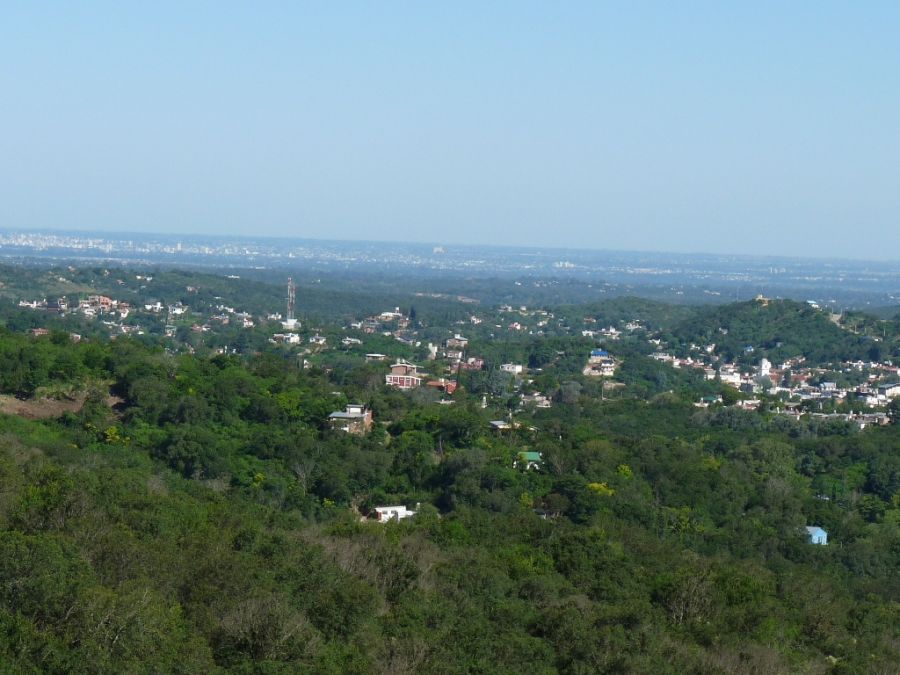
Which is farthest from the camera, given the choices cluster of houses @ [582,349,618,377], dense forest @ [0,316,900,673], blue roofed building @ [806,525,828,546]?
Answer: cluster of houses @ [582,349,618,377]

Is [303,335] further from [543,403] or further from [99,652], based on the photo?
[99,652]

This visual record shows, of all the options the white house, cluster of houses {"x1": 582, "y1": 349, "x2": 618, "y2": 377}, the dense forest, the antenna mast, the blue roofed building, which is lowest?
the antenna mast

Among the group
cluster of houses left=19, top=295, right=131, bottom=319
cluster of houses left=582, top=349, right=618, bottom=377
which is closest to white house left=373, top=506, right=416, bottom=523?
cluster of houses left=582, top=349, right=618, bottom=377

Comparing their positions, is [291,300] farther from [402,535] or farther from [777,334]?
[402,535]

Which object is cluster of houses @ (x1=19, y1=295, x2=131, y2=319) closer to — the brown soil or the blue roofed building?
the brown soil

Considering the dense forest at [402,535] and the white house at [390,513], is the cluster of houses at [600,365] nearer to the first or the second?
the dense forest at [402,535]

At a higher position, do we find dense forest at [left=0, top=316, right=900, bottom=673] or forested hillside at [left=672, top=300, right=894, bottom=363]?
dense forest at [left=0, top=316, right=900, bottom=673]
